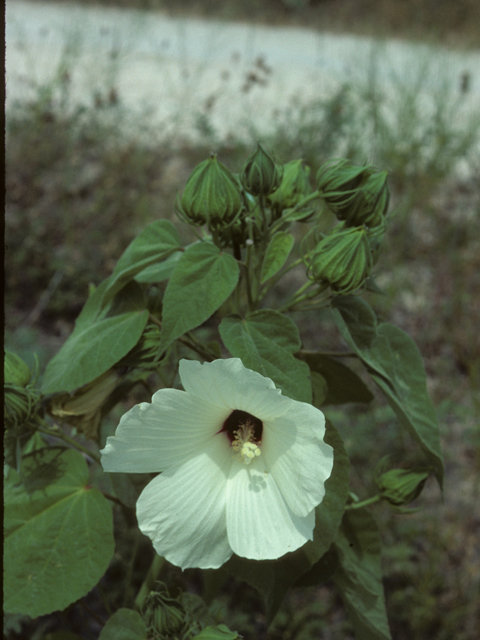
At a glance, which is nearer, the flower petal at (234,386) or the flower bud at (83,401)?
the flower petal at (234,386)

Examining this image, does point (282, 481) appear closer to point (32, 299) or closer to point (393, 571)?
point (393, 571)

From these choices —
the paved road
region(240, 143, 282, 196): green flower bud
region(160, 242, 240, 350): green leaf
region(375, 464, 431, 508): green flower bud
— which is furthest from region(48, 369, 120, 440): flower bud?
the paved road

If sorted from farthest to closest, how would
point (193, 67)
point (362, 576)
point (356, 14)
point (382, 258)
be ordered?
point (356, 14)
point (193, 67)
point (382, 258)
point (362, 576)

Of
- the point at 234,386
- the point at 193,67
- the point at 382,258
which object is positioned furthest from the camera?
the point at 193,67

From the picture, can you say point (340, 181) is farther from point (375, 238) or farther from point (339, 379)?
point (339, 379)

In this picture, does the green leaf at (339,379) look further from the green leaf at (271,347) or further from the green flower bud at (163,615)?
the green flower bud at (163,615)

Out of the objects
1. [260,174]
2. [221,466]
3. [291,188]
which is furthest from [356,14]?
[221,466]

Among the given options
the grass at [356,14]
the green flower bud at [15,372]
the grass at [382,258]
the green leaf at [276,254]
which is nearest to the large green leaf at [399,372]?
the green leaf at [276,254]
